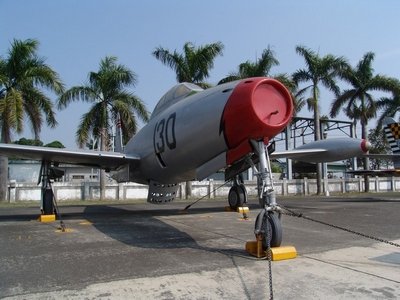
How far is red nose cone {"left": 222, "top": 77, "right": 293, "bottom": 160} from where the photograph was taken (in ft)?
20.0

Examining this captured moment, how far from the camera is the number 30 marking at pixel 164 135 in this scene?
860 centimetres

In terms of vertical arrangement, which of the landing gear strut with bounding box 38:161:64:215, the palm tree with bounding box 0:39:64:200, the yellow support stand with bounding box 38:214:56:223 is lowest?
the yellow support stand with bounding box 38:214:56:223

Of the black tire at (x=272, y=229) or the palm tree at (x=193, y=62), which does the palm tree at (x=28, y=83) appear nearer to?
the palm tree at (x=193, y=62)

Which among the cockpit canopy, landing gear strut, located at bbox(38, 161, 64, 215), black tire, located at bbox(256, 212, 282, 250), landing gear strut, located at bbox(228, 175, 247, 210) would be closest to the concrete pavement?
black tire, located at bbox(256, 212, 282, 250)

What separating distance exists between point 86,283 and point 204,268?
1.46m

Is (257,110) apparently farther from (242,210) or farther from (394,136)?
(394,136)

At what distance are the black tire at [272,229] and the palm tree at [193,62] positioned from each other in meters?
20.9

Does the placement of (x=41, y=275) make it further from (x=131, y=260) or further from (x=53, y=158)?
(x=53, y=158)

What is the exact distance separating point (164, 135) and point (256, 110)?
345 cm

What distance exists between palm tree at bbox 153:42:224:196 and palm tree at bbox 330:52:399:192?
1254 centimetres

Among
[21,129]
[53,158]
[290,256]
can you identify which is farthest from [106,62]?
[290,256]

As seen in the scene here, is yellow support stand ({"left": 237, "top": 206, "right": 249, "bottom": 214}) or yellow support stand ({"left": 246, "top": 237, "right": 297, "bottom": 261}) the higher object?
yellow support stand ({"left": 237, "top": 206, "right": 249, "bottom": 214})

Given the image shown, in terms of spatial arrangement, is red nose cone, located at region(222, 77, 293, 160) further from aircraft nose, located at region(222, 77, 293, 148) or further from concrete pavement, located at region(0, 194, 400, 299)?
concrete pavement, located at region(0, 194, 400, 299)

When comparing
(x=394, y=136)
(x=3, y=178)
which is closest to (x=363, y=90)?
(x=394, y=136)
